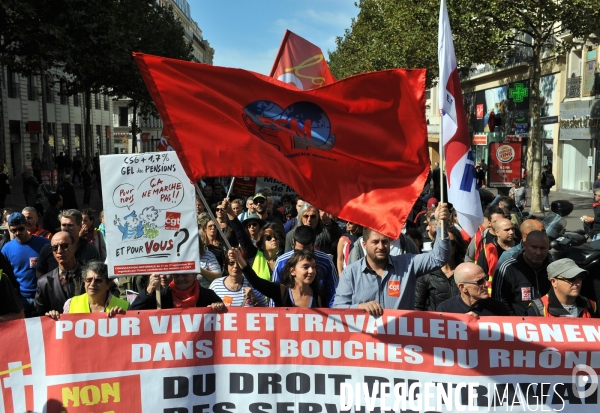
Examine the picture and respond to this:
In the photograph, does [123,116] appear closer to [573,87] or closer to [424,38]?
[573,87]

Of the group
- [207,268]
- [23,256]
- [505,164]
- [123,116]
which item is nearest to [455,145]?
[207,268]

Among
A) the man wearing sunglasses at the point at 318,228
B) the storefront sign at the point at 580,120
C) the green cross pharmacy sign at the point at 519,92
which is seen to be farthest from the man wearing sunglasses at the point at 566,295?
the green cross pharmacy sign at the point at 519,92

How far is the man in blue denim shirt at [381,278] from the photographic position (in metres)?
5.04

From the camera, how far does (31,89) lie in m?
46.3

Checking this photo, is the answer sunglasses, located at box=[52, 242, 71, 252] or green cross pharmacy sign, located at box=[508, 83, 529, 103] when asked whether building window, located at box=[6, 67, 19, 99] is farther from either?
sunglasses, located at box=[52, 242, 71, 252]

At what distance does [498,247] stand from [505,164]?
36.0 ft

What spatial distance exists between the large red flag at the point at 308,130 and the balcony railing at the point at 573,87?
28.2 m

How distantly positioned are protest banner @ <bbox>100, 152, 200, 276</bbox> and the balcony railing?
28589mm

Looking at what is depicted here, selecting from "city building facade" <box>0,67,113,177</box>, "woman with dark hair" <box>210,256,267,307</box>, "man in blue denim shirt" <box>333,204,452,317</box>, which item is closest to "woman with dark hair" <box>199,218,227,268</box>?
"woman with dark hair" <box>210,256,267,307</box>

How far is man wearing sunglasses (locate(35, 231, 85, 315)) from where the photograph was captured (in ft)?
18.8

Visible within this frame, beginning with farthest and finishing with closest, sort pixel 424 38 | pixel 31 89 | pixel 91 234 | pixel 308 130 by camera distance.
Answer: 1. pixel 31 89
2. pixel 424 38
3. pixel 91 234
4. pixel 308 130

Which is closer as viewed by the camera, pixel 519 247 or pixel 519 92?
pixel 519 247

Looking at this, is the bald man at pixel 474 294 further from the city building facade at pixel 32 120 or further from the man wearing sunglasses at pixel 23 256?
the city building facade at pixel 32 120

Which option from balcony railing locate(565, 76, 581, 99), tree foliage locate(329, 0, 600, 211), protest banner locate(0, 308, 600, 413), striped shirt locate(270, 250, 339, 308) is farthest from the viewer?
balcony railing locate(565, 76, 581, 99)
